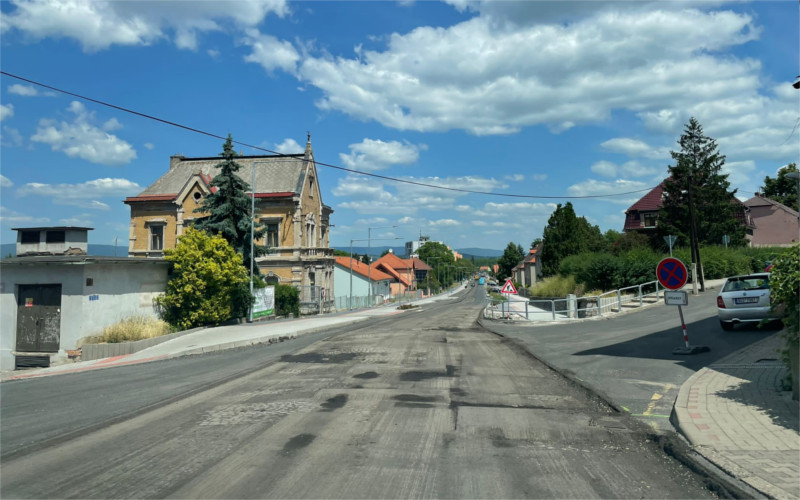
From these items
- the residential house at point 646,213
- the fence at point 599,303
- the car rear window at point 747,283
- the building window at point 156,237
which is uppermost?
the residential house at point 646,213

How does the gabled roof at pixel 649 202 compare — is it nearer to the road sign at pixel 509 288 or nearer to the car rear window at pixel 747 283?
the road sign at pixel 509 288

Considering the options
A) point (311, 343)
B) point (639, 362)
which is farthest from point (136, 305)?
point (639, 362)

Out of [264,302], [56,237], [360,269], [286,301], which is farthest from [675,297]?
[360,269]

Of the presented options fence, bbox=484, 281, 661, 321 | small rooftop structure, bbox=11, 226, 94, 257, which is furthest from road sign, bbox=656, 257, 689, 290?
small rooftop structure, bbox=11, 226, 94, 257

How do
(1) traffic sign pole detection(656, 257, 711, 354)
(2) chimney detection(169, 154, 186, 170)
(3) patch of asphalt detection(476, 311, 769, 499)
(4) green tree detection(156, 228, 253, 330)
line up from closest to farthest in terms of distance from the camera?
(3) patch of asphalt detection(476, 311, 769, 499) < (1) traffic sign pole detection(656, 257, 711, 354) < (4) green tree detection(156, 228, 253, 330) < (2) chimney detection(169, 154, 186, 170)

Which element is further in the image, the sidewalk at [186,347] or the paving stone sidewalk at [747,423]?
the sidewalk at [186,347]

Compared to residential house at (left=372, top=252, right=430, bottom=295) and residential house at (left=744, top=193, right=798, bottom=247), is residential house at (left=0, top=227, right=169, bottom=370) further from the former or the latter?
residential house at (left=744, top=193, right=798, bottom=247)

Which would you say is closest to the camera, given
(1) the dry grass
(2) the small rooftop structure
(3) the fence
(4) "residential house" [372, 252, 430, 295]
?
(1) the dry grass

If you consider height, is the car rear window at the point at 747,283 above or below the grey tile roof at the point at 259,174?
below

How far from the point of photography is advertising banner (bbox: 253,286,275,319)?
29.3 meters

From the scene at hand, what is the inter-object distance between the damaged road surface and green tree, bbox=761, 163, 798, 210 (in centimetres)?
7955

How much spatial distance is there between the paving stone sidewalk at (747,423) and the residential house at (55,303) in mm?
19686

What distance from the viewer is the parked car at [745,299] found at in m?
13.3

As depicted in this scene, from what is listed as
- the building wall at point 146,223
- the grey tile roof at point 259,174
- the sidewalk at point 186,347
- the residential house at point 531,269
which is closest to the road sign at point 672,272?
the sidewalk at point 186,347
